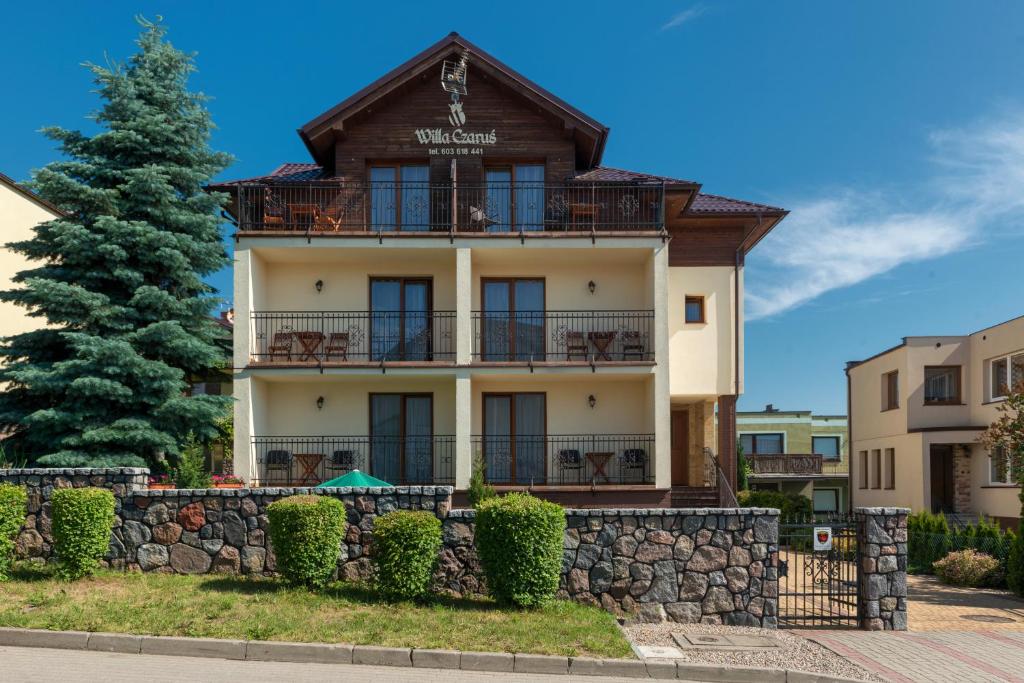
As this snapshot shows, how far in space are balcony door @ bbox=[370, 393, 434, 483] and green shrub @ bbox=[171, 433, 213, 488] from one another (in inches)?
165

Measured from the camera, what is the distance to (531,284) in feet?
68.7

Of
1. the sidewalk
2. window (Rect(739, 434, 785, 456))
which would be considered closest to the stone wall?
the sidewalk

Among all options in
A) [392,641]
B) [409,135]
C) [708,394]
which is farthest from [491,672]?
[409,135]

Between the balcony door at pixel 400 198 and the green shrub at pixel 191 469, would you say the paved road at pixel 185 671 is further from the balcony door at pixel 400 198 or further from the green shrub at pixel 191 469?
the balcony door at pixel 400 198

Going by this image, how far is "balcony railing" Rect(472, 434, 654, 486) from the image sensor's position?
19719mm

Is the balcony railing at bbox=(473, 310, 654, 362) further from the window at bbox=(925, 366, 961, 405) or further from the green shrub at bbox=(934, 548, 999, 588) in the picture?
the window at bbox=(925, 366, 961, 405)

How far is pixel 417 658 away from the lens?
940cm

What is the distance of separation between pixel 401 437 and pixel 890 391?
17.8m

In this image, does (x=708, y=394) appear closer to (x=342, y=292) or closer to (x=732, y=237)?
(x=732, y=237)

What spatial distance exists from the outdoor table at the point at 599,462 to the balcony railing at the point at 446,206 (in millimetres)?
5189

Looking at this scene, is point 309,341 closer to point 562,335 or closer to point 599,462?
point 562,335

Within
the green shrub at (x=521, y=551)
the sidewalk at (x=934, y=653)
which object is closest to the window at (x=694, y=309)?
the sidewalk at (x=934, y=653)

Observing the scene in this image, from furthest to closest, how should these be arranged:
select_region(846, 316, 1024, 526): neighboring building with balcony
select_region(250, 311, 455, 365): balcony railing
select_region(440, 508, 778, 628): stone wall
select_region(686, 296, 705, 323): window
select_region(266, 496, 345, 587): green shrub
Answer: select_region(846, 316, 1024, 526): neighboring building with balcony, select_region(686, 296, 705, 323): window, select_region(250, 311, 455, 365): balcony railing, select_region(440, 508, 778, 628): stone wall, select_region(266, 496, 345, 587): green shrub

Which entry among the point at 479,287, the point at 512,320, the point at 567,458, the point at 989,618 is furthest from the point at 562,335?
the point at 989,618
